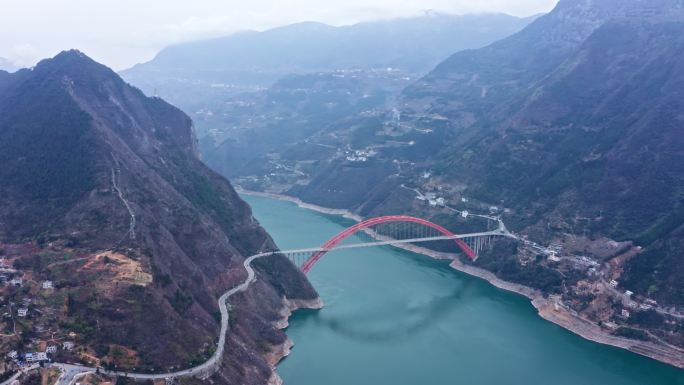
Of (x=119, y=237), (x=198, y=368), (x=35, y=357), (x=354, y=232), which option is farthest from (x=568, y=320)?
(x=35, y=357)

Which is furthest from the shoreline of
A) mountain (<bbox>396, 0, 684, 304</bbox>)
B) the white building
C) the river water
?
the white building

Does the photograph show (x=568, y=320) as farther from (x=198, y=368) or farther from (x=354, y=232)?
(x=198, y=368)

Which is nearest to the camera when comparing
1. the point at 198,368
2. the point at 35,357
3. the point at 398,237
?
the point at 35,357

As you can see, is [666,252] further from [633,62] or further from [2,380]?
[2,380]

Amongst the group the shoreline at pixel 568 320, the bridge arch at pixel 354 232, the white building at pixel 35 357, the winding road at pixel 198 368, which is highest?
the white building at pixel 35 357

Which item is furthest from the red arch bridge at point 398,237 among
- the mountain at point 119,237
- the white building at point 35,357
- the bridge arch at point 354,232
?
the white building at point 35,357

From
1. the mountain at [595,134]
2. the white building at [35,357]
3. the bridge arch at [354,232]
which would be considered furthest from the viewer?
the mountain at [595,134]

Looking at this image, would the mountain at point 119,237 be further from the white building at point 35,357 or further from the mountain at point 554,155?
the mountain at point 554,155
